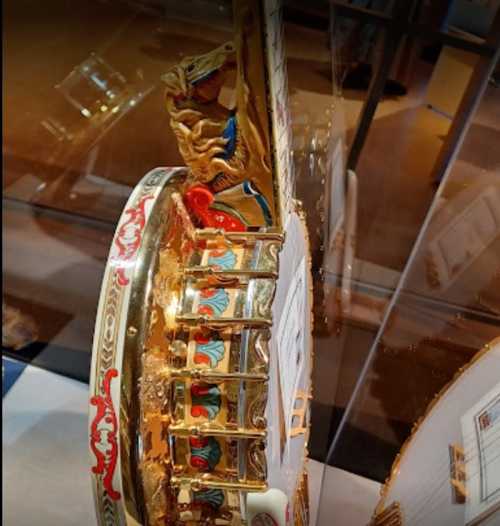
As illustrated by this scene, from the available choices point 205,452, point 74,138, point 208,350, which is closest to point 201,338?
point 208,350

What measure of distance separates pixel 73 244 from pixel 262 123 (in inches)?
44.3

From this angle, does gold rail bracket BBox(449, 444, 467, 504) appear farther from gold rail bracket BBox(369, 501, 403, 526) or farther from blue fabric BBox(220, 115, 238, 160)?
blue fabric BBox(220, 115, 238, 160)

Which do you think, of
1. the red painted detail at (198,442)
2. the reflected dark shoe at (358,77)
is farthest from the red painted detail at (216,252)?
the reflected dark shoe at (358,77)

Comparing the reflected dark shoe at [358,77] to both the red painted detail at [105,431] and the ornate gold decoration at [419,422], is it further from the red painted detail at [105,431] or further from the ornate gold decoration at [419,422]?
the red painted detail at [105,431]

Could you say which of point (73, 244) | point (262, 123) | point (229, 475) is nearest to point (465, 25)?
point (262, 123)

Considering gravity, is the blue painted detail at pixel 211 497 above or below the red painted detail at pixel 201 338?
below

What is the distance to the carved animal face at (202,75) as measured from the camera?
2.26ft

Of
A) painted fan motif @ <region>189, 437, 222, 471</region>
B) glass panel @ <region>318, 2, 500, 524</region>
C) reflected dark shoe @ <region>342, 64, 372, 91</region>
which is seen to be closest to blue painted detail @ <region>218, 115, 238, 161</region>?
painted fan motif @ <region>189, 437, 222, 471</region>

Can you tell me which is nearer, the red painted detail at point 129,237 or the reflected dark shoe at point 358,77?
the red painted detail at point 129,237

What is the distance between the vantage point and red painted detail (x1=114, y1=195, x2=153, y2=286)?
0.66 meters

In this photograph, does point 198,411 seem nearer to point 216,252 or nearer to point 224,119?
point 216,252

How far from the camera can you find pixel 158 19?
1.05m

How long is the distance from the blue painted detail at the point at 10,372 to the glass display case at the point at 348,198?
2cm

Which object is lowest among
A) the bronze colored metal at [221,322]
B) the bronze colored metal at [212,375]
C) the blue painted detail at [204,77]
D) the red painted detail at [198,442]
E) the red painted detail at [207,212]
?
the red painted detail at [198,442]
